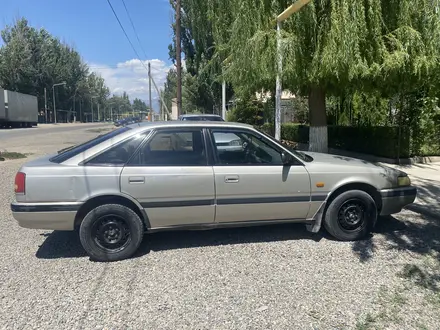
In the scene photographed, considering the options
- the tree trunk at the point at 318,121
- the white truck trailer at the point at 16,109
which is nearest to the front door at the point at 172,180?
the tree trunk at the point at 318,121

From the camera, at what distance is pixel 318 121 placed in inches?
359

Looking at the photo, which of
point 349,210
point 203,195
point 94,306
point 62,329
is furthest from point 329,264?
point 62,329

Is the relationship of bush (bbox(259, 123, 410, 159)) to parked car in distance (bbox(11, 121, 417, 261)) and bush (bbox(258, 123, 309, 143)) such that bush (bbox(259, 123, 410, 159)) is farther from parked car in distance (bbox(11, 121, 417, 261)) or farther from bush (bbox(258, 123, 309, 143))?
parked car in distance (bbox(11, 121, 417, 261))

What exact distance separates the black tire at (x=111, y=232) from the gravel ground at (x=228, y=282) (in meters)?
0.14

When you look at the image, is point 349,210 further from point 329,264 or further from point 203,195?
point 203,195

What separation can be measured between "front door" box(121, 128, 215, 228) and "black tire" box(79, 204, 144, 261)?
22 centimetres

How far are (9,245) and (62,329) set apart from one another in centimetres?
232

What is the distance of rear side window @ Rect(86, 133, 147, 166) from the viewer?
3947mm

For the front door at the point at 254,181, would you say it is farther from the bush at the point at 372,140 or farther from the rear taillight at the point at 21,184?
the bush at the point at 372,140

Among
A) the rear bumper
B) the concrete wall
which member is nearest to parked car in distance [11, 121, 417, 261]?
the rear bumper

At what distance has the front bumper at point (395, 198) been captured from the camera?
4551mm

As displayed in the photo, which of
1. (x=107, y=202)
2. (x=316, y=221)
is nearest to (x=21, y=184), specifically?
(x=107, y=202)

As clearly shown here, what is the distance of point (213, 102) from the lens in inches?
1088

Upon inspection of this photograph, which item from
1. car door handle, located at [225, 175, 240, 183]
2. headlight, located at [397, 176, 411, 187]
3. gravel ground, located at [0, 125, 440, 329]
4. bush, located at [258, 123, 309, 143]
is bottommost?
gravel ground, located at [0, 125, 440, 329]
